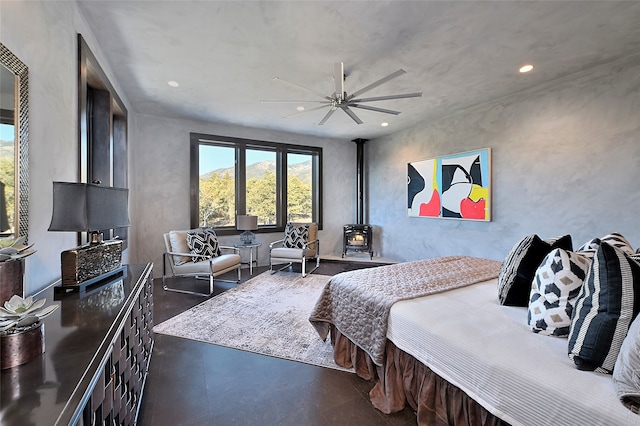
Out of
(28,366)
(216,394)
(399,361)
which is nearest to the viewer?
(28,366)

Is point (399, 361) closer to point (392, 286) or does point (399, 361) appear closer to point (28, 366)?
point (392, 286)

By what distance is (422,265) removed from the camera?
2660 millimetres

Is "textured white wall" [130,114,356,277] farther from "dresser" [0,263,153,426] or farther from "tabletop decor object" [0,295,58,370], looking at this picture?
"tabletop decor object" [0,295,58,370]

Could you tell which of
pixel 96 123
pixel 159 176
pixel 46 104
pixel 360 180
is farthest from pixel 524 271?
A: pixel 159 176

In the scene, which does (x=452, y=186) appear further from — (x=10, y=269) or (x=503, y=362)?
(x=10, y=269)

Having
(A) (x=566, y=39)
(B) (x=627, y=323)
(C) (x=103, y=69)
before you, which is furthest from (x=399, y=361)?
(C) (x=103, y=69)

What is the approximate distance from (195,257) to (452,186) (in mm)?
4324

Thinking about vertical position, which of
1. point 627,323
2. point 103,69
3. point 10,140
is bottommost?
point 627,323

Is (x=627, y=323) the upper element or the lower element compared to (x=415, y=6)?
lower

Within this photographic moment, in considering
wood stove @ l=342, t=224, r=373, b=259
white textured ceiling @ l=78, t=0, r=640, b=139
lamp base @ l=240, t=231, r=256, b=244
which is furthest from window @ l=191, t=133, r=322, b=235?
white textured ceiling @ l=78, t=0, r=640, b=139

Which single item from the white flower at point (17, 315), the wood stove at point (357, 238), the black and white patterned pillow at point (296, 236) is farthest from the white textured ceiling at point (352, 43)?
the wood stove at point (357, 238)

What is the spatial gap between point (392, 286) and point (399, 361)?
50 centimetres

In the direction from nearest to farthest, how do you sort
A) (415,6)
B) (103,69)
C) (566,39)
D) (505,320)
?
(505,320) → (415,6) → (566,39) → (103,69)

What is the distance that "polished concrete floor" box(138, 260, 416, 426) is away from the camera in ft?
5.43
